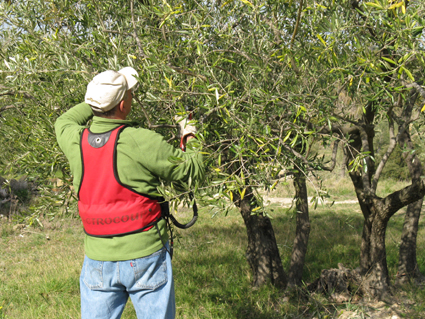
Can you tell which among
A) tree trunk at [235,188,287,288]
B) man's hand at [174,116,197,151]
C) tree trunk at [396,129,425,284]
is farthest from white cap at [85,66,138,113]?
tree trunk at [396,129,425,284]

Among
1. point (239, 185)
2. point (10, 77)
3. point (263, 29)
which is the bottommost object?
Answer: point (239, 185)

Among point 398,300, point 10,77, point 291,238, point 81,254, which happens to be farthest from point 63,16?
point 291,238

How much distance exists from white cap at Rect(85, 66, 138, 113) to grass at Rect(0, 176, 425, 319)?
1339mm

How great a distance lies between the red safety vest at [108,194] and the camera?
2.37m

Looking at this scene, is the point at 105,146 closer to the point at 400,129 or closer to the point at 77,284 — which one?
the point at 400,129

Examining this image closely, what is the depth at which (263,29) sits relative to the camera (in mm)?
3279

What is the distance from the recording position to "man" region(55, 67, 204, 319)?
235 centimetres

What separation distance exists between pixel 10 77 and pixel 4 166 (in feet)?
4.37

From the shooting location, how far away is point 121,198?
2393mm

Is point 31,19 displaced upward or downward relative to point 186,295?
upward

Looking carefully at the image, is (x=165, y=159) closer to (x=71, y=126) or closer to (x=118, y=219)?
(x=118, y=219)

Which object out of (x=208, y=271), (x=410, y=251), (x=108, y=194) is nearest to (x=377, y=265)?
(x=410, y=251)

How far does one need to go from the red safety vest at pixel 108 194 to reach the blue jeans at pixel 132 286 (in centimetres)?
21

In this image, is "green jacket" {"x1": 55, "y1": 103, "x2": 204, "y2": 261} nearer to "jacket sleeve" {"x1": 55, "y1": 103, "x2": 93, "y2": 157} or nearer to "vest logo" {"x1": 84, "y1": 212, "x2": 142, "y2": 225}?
"jacket sleeve" {"x1": 55, "y1": 103, "x2": 93, "y2": 157}
